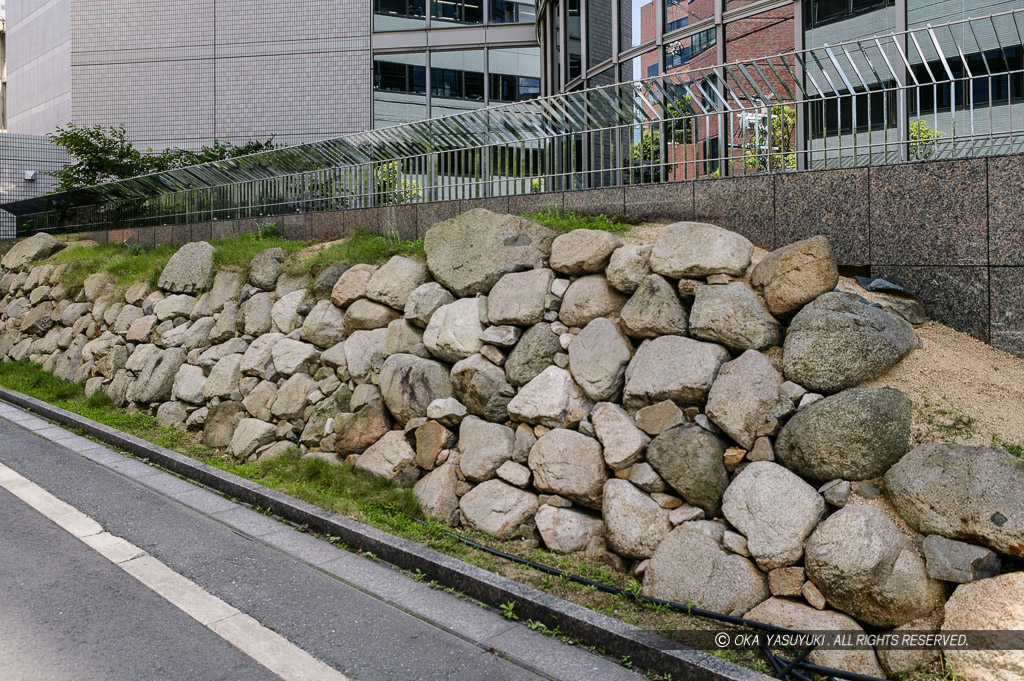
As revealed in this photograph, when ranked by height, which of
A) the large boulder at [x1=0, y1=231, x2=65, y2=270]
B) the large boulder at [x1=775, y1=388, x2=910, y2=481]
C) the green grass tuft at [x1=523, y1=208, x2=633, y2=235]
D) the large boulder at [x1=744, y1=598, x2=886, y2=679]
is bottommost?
the large boulder at [x1=744, y1=598, x2=886, y2=679]

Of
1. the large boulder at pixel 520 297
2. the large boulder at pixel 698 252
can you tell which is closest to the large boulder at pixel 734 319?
the large boulder at pixel 698 252

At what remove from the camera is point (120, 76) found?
→ 2452 centimetres

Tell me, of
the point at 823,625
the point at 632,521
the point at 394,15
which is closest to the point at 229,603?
the point at 632,521

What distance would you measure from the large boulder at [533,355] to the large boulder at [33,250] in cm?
1548

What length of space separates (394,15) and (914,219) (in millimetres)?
20436

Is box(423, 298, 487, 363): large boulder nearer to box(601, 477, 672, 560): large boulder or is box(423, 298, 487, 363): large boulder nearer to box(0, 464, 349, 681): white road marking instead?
box(601, 477, 672, 560): large boulder

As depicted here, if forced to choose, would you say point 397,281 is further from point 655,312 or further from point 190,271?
point 190,271

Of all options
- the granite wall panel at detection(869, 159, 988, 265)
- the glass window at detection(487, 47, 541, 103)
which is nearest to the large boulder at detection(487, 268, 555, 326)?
the granite wall panel at detection(869, 159, 988, 265)

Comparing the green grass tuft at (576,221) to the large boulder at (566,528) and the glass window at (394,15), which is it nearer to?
the large boulder at (566,528)

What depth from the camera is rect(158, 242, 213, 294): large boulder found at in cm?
1202

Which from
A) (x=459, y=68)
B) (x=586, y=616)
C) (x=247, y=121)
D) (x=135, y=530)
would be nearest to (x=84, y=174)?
(x=247, y=121)

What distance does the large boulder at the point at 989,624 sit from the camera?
390 centimetres

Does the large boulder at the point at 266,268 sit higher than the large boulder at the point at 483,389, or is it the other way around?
the large boulder at the point at 266,268

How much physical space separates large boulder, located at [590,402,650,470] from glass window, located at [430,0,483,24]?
20121 millimetres
